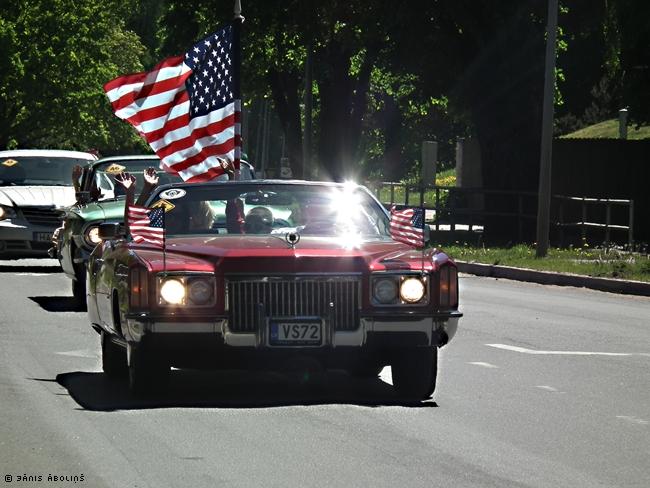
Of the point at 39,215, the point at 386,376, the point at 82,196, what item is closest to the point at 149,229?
the point at 386,376

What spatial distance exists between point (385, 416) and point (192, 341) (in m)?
1.22

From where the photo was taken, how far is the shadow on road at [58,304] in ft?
62.1

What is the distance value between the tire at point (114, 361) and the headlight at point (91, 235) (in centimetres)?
672

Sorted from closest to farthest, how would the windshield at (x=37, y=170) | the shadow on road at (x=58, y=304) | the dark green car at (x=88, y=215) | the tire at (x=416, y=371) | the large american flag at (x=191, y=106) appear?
the tire at (x=416, y=371) < the shadow on road at (x=58, y=304) < the dark green car at (x=88, y=215) < the large american flag at (x=191, y=106) < the windshield at (x=37, y=170)

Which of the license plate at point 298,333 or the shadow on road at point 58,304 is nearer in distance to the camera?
the license plate at point 298,333

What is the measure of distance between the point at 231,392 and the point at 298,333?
110 centimetres

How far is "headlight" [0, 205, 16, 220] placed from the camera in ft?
83.7

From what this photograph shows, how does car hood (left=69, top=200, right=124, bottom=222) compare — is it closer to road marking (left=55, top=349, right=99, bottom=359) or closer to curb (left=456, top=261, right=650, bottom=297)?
road marking (left=55, top=349, right=99, bottom=359)

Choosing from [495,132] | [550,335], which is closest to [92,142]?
[495,132]

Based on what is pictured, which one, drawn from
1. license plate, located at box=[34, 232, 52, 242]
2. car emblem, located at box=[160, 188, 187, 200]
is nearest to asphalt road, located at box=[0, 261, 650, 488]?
car emblem, located at box=[160, 188, 187, 200]

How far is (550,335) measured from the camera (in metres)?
16.9

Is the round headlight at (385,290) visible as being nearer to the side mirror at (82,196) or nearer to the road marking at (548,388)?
the road marking at (548,388)

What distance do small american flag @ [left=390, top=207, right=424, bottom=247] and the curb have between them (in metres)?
13.1

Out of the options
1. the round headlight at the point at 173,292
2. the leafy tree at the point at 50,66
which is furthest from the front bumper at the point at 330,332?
the leafy tree at the point at 50,66
